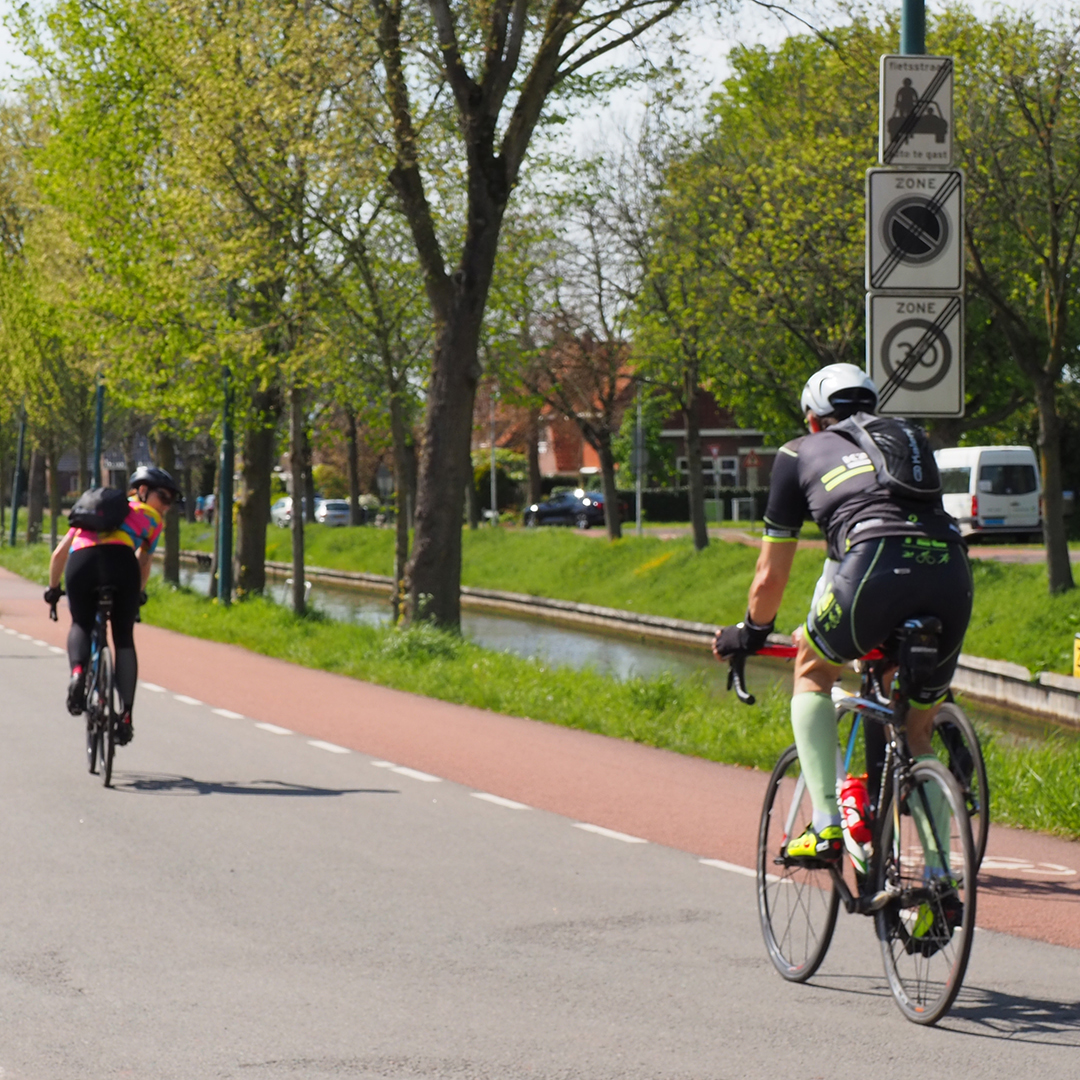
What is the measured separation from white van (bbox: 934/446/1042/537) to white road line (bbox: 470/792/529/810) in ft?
A: 119

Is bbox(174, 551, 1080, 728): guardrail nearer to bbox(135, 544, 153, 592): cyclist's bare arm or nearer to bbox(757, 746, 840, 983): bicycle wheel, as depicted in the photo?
bbox(135, 544, 153, 592): cyclist's bare arm

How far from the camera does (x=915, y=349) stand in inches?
343

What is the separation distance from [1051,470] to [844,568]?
20.9 meters

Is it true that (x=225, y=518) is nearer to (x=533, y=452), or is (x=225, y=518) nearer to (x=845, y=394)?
(x=845, y=394)

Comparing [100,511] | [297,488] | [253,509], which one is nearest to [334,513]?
[253,509]

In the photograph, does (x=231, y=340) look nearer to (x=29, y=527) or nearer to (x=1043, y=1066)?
(x=1043, y=1066)

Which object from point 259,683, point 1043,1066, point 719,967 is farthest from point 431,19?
point 1043,1066

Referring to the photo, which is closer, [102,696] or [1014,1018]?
[1014,1018]

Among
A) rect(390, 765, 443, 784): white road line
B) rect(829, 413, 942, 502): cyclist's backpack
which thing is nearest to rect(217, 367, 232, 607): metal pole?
rect(390, 765, 443, 784): white road line

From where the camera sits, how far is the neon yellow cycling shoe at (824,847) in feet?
16.8

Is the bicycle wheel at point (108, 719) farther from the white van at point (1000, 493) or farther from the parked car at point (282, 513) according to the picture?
the parked car at point (282, 513)

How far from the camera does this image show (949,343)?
8734 millimetres

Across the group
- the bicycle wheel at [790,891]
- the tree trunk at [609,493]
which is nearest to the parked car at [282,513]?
the tree trunk at [609,493]

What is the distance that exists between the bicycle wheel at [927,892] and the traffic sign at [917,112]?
192 inches
